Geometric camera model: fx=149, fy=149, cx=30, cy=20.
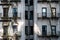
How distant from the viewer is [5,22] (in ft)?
50.8

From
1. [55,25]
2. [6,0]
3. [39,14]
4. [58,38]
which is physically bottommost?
[58,38]

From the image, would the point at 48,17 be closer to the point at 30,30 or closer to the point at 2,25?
the point at 30,30

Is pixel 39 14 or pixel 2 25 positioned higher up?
pixel 39 14

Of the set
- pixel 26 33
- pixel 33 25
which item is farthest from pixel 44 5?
pixel 26 33

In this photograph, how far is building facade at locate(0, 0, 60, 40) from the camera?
602 inches

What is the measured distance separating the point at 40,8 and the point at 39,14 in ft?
2.14

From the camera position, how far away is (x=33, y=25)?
50.4 feet

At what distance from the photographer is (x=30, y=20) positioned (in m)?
15.6

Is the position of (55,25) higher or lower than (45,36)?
higher

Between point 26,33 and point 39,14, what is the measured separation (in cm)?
238

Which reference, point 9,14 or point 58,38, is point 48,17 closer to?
point 58,38

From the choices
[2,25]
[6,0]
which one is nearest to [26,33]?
[2,25]

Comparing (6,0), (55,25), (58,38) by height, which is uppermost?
(6,0)

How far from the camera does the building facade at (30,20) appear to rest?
15.3 metres
